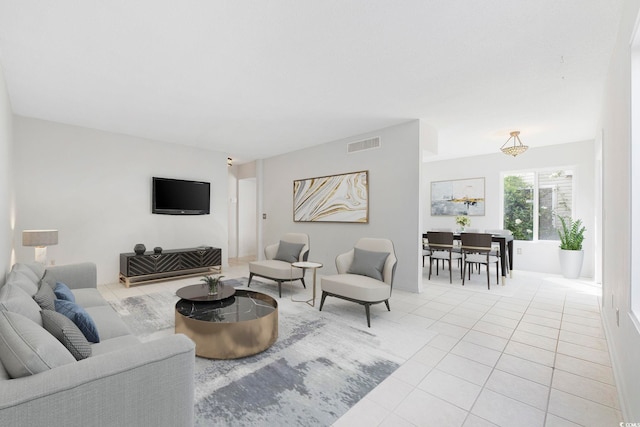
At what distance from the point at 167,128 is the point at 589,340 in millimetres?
6395

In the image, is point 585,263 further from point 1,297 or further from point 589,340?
point 1,297

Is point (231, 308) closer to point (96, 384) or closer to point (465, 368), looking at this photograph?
point (96, 384)

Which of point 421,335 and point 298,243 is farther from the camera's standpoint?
point 298,243

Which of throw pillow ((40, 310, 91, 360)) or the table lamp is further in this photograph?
the table lamp

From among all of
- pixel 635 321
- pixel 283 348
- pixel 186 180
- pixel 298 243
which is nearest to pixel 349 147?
pixel 298 243

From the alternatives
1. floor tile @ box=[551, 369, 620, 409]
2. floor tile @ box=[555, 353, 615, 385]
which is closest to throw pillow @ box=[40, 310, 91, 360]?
floor tile @ box=[551, 369, 620, 409]

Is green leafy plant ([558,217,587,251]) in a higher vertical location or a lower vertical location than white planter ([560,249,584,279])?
higher

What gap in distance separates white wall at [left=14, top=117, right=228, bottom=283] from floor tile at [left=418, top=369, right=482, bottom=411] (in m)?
5.49

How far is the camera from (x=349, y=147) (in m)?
5.71

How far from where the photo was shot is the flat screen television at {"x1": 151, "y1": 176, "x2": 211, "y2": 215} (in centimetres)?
575

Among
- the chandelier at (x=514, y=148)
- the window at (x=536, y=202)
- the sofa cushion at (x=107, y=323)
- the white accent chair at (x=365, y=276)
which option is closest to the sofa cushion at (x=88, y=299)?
the sofa cushion at (x=107, y=323)

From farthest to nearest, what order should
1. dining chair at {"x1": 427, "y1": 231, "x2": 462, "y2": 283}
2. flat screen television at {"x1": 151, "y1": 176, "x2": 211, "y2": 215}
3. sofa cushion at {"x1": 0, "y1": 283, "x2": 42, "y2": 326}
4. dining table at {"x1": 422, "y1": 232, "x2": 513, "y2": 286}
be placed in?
flat screen television at {"x1": 151, "y1": 176, "x2": 211, "y2": 215}, dining chair at {"x1": 427, "y1": 231, "x2": 462, "y2": 283}, dining table at {"x1": 422, "y1": 232, "x2": 513, "y2": 286}, sofa cushion at {"x1": 0, "y1": 283, "x2": 42, "y2": 326}

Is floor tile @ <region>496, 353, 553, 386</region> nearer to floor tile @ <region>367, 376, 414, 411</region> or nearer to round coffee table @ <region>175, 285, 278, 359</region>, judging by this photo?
floor tile @ <region>367, 376, 414, 411</region>

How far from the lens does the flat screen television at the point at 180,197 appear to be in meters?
5.75
